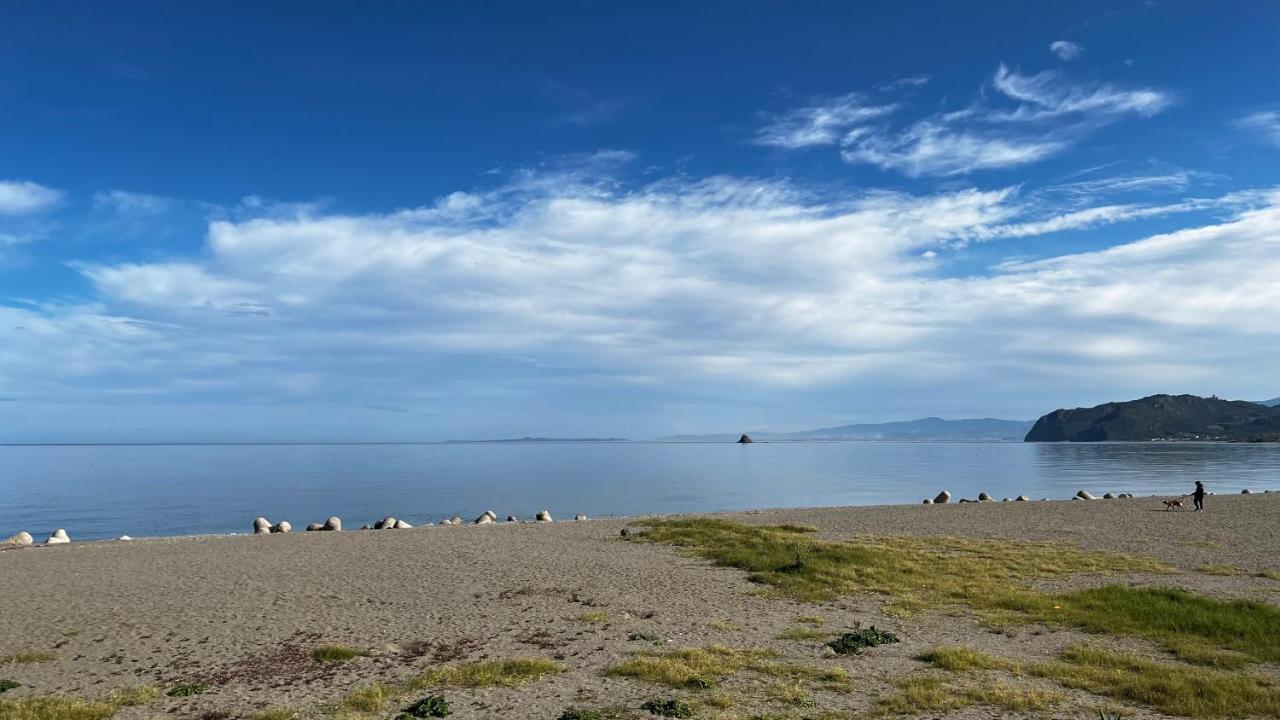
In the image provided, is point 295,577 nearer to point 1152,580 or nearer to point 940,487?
point 1152,580

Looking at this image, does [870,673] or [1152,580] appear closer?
[870,673]

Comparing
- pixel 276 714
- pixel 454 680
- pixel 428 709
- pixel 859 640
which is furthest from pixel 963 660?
pixel 276 714

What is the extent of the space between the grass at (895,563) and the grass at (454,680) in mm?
8196

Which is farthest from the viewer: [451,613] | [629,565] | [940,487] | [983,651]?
[940,487]

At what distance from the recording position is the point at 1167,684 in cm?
1102

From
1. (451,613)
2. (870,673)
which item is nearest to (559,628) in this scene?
(451,613)

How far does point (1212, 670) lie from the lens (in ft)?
39.5

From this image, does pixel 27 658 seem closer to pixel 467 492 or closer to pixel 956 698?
pixel 956 698

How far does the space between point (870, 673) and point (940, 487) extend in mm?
67314

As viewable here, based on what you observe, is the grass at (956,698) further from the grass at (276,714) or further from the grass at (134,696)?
the grass at (134,696)

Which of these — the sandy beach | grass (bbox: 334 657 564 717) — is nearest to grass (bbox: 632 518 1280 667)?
the sandy beach

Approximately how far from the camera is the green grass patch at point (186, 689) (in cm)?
1153

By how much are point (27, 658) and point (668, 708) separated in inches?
462

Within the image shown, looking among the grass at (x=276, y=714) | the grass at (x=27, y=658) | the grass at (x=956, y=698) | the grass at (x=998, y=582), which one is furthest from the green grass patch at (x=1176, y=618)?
the grass at (x=27, y=658)
